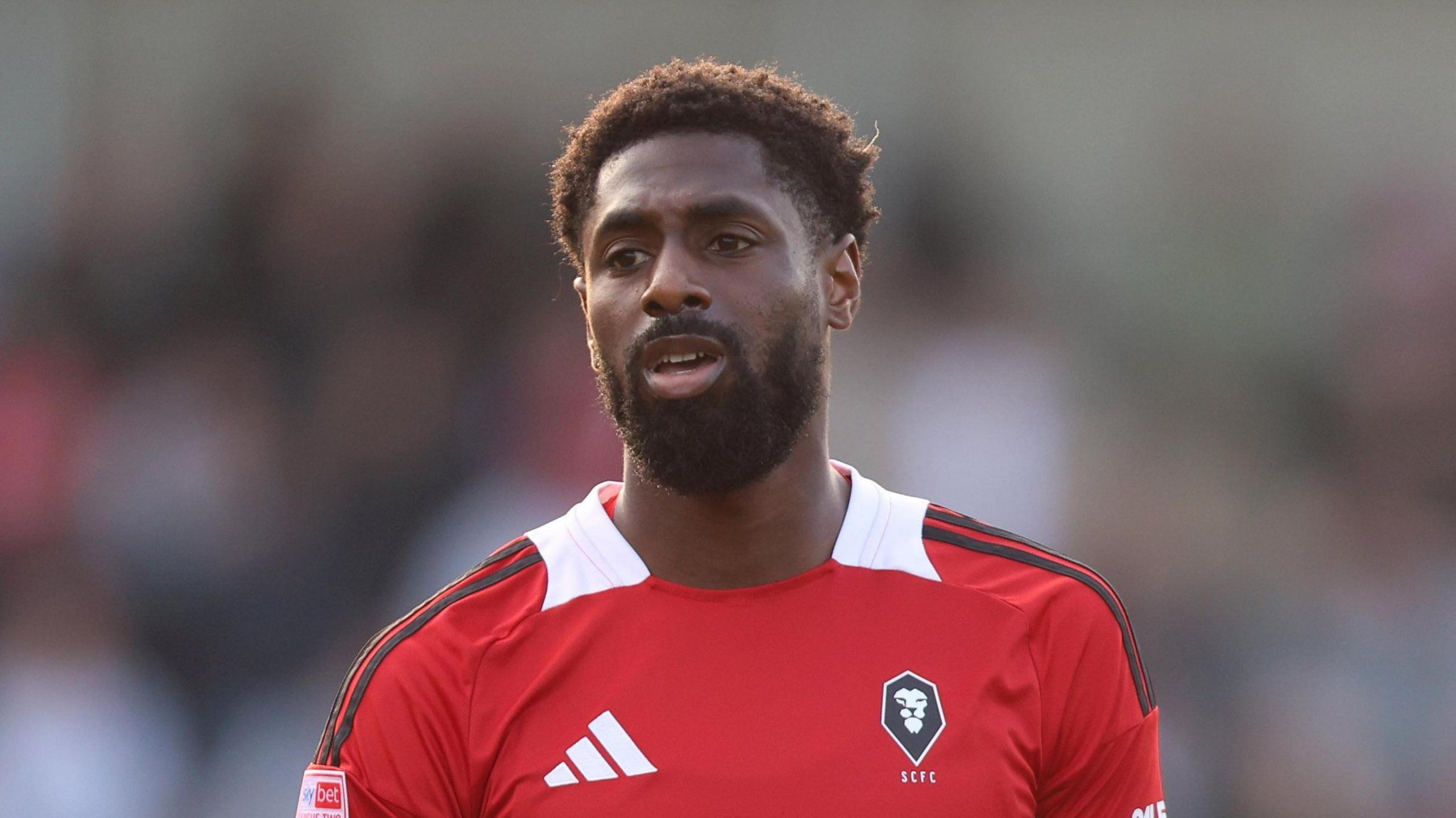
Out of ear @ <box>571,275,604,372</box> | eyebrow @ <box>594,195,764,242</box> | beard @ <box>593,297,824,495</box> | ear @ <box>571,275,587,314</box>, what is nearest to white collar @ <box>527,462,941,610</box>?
beard @ <box>593,297,824,495</box>

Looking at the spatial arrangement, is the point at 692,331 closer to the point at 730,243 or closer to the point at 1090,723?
the point at 730,243

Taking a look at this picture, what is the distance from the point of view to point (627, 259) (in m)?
2.96

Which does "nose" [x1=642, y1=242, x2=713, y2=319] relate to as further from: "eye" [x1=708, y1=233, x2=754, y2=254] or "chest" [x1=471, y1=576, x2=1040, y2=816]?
"chest" [x1=471, y1=576, x2=1040, y2=816]

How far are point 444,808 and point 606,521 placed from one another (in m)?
0.62

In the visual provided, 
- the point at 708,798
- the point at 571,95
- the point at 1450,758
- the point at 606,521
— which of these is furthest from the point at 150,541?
the point at 1450,758

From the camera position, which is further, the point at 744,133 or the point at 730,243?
the point at 744,133

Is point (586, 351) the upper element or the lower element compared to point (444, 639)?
upper

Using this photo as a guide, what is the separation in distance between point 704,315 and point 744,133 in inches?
17.5

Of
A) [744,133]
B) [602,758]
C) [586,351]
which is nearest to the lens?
[602,758]

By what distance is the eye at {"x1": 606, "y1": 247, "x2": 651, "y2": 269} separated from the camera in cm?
293

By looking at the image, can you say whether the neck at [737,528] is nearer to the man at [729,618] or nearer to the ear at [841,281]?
the man at [729,618]

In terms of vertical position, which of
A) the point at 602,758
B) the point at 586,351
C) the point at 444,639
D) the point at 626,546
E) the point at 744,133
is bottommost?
the point at 602,758

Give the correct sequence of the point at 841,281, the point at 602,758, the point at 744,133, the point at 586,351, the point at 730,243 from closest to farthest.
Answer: the point at 602,758
the point at 730,243
the point at 744,133
the point at 841,281
the point at 586,351

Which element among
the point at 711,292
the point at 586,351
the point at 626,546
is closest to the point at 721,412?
the point at 711,292
